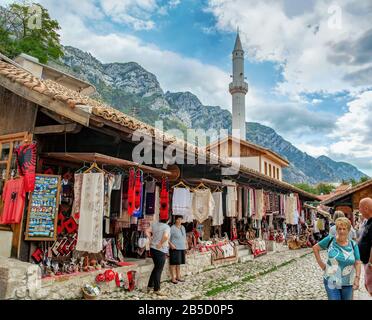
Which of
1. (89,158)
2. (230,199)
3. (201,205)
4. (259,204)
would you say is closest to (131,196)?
(89,158)

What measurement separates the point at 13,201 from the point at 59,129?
56.7 inches

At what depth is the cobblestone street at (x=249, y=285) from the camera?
6754 millimetres

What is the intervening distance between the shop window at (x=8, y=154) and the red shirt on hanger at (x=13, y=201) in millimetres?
349

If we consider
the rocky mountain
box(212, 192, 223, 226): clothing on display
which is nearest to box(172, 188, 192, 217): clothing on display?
box(212, 192, 223, 226): clothing on display

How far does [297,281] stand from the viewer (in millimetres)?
8875

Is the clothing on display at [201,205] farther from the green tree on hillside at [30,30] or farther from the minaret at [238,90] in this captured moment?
the minaret at [238,90]

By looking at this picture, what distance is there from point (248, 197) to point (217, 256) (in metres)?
2.73

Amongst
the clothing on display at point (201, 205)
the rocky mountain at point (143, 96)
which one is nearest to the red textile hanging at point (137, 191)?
the clothing on display at point (201, 205)

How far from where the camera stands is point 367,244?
4.45 metres

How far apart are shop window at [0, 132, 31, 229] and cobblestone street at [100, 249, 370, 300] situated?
2878 millimetres

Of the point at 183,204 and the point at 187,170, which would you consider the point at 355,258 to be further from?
the point at 187,170

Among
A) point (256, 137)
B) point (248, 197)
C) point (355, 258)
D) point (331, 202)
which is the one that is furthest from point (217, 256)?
point (256, 137)

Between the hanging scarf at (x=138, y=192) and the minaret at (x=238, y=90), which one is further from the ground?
the minaret at (x=238, y=90)

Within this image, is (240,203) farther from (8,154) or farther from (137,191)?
(8,154)
